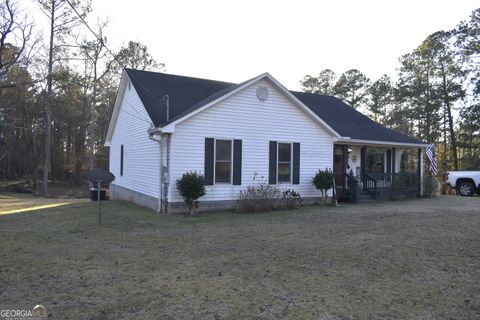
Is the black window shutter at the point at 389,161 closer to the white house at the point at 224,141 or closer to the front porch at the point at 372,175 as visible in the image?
the front porch at the point at 372,175

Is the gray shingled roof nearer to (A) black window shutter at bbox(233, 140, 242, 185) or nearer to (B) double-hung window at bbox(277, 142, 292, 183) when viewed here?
(A) black window shutter at bbox(233, 140, 242, 185)

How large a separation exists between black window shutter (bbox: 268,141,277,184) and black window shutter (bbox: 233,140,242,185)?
4.13 feet

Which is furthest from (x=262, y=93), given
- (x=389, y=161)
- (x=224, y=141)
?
(x=389, y=161)

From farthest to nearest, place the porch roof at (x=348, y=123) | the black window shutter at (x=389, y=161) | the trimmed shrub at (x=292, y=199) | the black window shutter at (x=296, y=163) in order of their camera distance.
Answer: the black window shutter at (x=389, y=161) → the porch roof at (x=348, y=123) → the black window shutter at (x=296, y=163) → the trimmed shrub at (x=292, y=199)

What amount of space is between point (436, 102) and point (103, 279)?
3250cm

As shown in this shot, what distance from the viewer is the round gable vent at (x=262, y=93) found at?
12723mm

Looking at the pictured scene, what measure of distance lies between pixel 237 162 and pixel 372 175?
697 cm

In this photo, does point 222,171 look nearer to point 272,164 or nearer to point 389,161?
point 272,164

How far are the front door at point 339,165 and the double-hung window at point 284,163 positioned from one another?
9.42 ft

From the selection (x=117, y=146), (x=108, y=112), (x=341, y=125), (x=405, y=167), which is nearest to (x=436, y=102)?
(x=405, y=167)

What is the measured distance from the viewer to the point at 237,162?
12273 millimetres

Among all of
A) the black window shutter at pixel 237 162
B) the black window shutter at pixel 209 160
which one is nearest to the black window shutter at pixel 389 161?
the black window shutter at pixel 237 162

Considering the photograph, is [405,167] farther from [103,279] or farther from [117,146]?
[103,279]

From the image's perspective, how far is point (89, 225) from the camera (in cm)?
925
